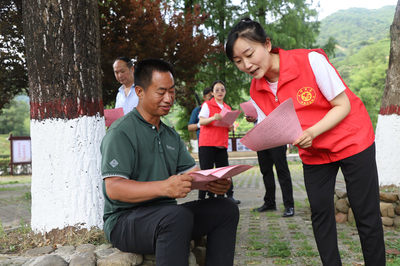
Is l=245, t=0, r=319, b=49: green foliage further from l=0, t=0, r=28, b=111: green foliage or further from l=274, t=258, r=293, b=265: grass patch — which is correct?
l=274, t=258, r=293, b=265: grass patch

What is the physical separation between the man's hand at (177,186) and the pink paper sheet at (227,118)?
3.24m

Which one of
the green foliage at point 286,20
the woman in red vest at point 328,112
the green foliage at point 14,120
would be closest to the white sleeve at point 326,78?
the woman in red vest at point 328,112

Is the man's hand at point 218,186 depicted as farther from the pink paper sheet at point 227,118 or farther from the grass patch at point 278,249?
the pink paper sheet at point 227,118

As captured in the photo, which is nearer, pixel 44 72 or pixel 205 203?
pixel 205 203

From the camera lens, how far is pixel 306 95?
238cm

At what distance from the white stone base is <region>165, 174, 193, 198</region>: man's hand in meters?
3.80

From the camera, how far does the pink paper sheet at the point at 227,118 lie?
208 inches

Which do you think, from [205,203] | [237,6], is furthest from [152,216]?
[237,6]

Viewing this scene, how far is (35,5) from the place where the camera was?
2.92 meters

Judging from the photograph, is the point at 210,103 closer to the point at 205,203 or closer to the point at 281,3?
the point at 205,203

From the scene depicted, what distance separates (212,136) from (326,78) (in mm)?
3537

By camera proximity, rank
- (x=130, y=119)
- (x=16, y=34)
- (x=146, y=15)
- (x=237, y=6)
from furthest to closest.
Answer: (x=237, y=6)
(x=146, y=15)
(x=16, y=34)
(x=130, y=119)

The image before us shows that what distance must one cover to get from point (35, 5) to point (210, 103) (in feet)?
11.1

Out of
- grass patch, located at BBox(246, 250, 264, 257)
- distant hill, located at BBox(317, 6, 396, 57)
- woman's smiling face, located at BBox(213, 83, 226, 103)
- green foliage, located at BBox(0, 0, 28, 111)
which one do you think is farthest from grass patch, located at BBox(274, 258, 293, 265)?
distant hill, located at BBox(317, 6, 396, 57)
